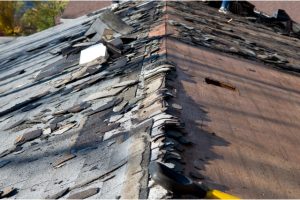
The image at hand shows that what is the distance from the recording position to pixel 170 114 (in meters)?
3.74

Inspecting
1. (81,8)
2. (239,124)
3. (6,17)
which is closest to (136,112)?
(239,124)

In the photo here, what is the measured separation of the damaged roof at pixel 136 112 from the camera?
313 cm

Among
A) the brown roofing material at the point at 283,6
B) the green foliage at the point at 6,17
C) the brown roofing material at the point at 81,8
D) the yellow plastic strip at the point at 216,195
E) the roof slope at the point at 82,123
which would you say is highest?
the yellow plastic strip at the point at 216,195

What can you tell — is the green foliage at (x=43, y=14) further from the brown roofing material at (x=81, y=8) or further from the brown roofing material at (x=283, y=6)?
the brown roofing material at (x=283, y=6)

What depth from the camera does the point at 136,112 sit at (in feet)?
13.1

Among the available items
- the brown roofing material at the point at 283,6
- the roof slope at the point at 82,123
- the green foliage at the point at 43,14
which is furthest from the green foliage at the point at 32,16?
the roof slope at the point at 82,123

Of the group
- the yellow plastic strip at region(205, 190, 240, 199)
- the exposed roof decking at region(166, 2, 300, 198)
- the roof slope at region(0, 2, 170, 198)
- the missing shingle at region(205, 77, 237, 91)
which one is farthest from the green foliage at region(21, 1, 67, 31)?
the yellow plastic strip at region(205, 190, 240, 199)

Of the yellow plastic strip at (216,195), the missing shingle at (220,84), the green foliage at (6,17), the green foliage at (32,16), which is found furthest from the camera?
the green foliage at (6,17)

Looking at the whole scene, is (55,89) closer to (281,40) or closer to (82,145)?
(82,145)

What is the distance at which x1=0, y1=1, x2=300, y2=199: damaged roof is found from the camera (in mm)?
3135

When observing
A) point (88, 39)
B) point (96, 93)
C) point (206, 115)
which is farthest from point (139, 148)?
point (88, 39)

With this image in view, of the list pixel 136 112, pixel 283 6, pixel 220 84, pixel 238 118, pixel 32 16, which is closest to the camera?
pixel 136 112

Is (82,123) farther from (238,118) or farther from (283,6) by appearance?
(283,6)

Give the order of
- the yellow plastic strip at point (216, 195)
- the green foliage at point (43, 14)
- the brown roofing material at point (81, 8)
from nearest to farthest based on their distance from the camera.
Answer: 1. the yellow plastic strip at point (216, 195)
2. the brown roofing material at point (81, 8)
3. the green foliage at point (43, 14)
